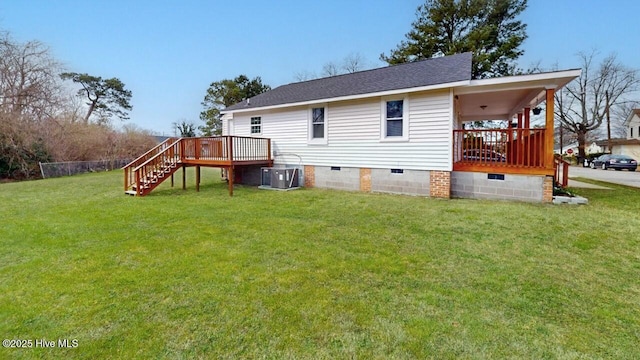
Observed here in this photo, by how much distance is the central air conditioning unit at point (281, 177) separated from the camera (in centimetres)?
1030

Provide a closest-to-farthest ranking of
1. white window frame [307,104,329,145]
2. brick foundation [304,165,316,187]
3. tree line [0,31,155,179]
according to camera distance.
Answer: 1. white window frame [307,104,329,145]
2. brick foundation [304,165,316,187]
3. tree line [0,31,155,179]

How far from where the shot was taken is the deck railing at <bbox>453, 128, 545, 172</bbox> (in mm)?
7492

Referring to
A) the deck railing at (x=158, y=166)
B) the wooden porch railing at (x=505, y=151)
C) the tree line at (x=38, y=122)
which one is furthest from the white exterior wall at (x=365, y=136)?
the tree line at (x=38, y=122)

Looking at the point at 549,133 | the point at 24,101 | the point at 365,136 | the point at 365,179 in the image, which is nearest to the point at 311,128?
the point at 365,136

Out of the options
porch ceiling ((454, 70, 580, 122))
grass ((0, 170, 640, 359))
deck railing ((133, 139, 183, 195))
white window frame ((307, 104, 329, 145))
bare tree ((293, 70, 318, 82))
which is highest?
bare tree ((293, 70, 318, 82))

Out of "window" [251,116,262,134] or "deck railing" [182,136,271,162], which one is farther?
"window" [251,116,262,134]

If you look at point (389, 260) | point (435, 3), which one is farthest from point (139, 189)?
point (435, 3)

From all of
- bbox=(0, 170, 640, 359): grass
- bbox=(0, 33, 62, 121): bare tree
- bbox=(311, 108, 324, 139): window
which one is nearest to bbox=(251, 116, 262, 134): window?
bbox=(311, 108, 324, 139): window

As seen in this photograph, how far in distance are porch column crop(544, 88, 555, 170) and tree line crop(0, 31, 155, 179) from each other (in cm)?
2382

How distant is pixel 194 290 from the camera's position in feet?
10.4

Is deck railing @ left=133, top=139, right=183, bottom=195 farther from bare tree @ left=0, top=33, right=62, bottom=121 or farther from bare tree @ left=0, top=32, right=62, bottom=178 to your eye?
bare tree @ left=0, top=33, right=62, bottom=121

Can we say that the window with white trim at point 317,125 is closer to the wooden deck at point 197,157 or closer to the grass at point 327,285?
the wooden deck at point 197,157

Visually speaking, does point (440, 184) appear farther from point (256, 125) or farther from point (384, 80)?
point (256, 125)

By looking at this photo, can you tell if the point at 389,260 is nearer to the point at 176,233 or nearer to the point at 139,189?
the point at 176,233
